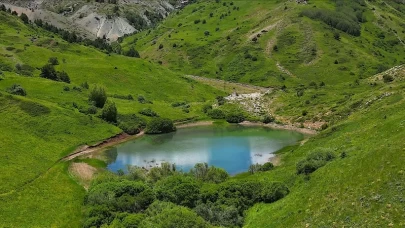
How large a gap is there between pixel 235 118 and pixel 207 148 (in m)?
34.1

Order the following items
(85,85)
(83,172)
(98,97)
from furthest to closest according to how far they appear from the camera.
A: (85,85), (98,97), (83,172)

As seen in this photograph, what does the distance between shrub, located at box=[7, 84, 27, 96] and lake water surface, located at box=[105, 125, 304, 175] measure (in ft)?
111

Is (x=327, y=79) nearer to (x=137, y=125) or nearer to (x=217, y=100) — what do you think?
(x=217, y=100)

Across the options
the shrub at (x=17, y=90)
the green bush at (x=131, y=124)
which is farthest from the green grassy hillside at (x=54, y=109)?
the green bush at (x=131, y=124)

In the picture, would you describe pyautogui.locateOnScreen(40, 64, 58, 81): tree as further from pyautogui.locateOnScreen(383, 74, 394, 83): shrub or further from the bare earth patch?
pyautogui.locateOnScreen(383, 74, 394, 83): shrub

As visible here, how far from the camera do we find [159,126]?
384 feet

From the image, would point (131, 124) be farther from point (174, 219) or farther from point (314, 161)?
point (174, 219)

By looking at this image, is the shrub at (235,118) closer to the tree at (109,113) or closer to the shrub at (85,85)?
the tree at (109,113)

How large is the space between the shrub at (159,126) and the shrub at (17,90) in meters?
34.9

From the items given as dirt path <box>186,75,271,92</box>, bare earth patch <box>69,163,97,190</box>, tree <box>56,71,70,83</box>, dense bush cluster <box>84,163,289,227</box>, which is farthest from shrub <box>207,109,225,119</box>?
dense bush cluster <box>84,163,289,227</box>

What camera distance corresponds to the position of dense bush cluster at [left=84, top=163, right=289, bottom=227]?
169 feet

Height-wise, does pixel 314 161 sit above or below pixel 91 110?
above

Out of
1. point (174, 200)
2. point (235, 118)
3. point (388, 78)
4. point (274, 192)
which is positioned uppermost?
point (388, 78)

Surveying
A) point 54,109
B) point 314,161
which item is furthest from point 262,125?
point 314,161
